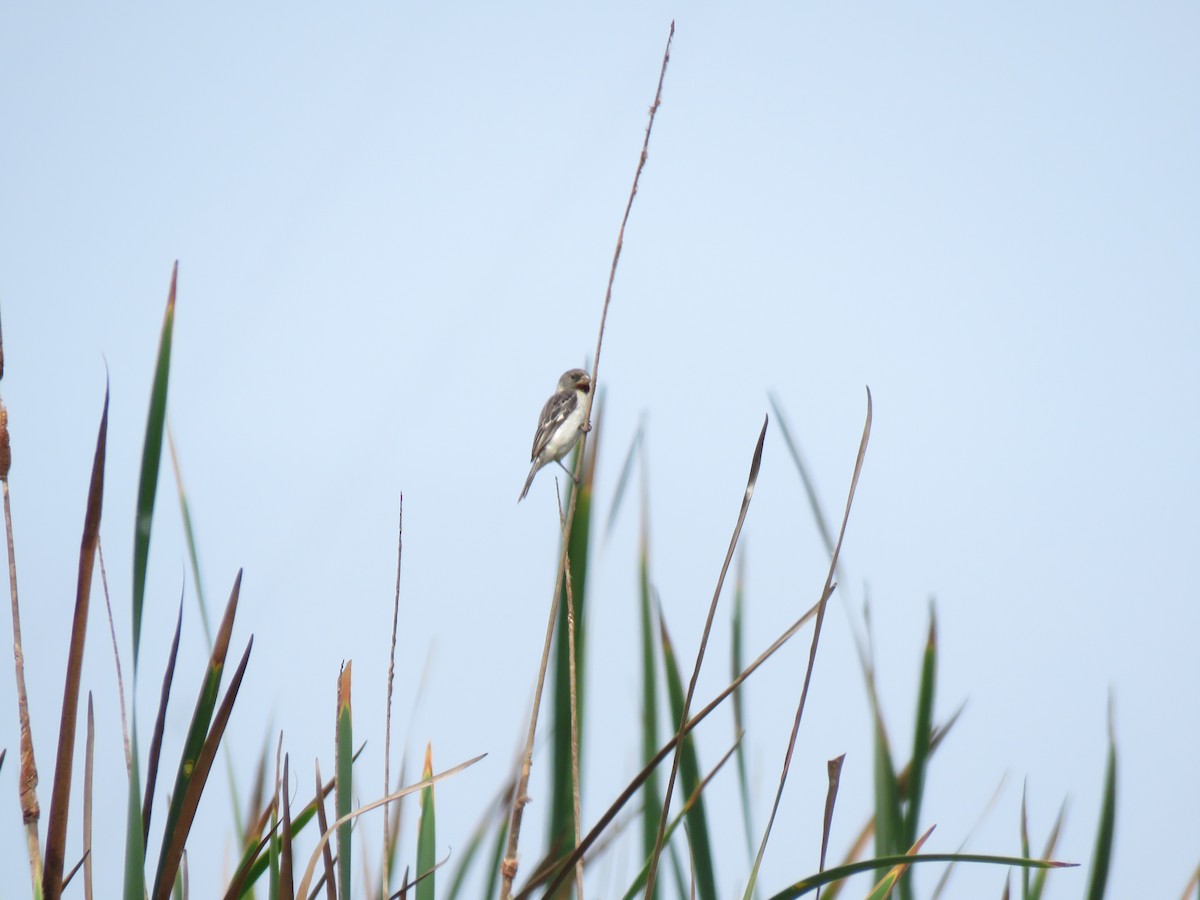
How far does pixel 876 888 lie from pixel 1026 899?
38cm

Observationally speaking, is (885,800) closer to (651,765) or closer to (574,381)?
(651,765)

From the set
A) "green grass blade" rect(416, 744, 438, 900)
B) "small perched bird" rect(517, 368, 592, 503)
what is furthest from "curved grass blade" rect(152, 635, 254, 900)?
"small perched bird" rect(517, 368, 592, 503)

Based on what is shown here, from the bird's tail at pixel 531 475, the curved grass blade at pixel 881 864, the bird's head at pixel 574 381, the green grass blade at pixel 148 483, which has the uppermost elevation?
the bird's head at pixel 574 381

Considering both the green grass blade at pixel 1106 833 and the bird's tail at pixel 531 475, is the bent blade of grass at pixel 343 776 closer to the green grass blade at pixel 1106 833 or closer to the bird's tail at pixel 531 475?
the green grass blade at pixel 1106 833

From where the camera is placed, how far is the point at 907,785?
170 cm

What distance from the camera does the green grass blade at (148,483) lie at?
1.46 metres

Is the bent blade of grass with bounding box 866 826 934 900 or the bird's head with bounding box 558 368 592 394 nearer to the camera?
the bent blade of grass with bounding box 866 826 934 900

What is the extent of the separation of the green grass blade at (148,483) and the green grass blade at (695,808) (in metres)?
0.72

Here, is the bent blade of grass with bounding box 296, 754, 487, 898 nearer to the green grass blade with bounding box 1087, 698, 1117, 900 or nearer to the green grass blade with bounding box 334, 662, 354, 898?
the green grass blade with bounding box 334, 662, 354, 898

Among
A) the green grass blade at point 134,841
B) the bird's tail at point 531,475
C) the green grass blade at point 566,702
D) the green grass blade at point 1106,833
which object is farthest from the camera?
the bird's tail at point 531,475

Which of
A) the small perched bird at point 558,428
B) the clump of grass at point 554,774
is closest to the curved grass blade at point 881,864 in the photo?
the clump of grass at point 554,774

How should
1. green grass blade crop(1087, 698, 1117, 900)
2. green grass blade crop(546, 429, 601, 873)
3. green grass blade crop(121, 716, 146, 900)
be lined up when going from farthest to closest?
green grass blade crop(1087, 698, 1117, 900) → green grass blade crop(546, 429, 601, 873) → green grass blade crop(121, 716, 146, 900)

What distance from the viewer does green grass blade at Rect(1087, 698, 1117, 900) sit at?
1675mm

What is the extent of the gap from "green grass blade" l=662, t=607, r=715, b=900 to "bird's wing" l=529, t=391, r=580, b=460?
195 inches
